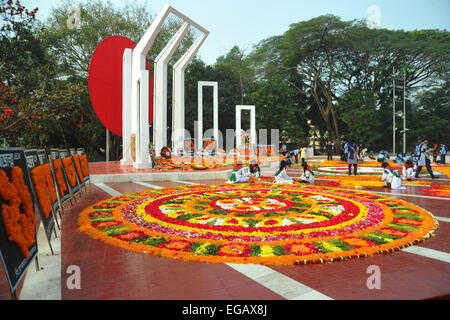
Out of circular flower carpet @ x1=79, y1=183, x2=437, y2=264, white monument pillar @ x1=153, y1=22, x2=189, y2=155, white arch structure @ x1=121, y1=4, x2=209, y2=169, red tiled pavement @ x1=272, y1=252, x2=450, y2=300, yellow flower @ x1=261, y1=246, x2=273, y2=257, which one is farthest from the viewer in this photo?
white monument pillar @ x1=153, y1=22, x2=189, y2=155

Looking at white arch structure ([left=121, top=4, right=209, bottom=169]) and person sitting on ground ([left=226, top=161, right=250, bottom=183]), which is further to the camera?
white arch structure ([left=121, top=4, right=209, bottom=169])

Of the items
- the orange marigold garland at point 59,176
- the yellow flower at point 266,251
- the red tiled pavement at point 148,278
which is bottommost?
the red tiled pavement at point 148,278

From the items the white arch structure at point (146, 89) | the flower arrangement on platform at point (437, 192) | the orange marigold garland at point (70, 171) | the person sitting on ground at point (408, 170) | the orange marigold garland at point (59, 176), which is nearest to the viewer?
the orange marigold garland at point (59, 176)

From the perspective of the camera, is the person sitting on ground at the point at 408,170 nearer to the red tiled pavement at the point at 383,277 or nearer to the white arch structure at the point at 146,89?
the red tiled pavement at the point at 383,277

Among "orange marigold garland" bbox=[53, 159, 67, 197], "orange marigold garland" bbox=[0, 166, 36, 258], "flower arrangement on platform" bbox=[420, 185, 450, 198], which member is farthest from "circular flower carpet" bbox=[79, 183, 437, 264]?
"flower arrangement on platform" bbox=[420, 185, 450, 198]

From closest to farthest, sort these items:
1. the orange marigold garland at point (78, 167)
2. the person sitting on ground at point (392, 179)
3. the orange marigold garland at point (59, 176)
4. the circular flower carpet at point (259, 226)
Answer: the circular flower carpet at point (259, 226) → the orange marigold garland at point (59, 176) → the orange marigold garland at point (78, 167) → the person sitting on ground at point (392, 179)

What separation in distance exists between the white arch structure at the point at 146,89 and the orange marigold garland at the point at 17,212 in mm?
10747

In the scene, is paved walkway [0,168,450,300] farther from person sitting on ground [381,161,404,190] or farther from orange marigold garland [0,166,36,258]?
person sitting on ground [381,161,404,190]

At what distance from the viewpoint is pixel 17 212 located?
2830 mm

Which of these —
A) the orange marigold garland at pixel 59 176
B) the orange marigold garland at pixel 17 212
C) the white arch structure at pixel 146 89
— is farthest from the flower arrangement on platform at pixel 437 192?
the white arch structure at pixel 146 89

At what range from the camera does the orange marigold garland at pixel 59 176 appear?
5.70 m

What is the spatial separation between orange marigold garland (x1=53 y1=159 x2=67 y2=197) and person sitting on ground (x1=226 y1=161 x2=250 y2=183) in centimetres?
558

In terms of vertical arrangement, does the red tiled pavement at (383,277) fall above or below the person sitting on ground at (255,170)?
below

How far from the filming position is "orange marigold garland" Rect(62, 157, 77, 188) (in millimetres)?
6676
